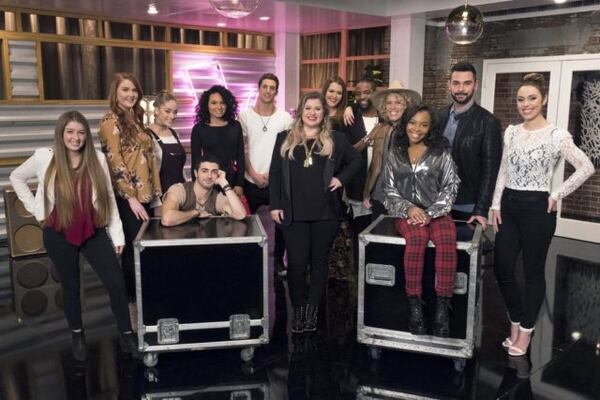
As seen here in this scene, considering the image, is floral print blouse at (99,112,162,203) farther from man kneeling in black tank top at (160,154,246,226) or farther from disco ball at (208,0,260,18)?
disco ball at (208,0,260,18)

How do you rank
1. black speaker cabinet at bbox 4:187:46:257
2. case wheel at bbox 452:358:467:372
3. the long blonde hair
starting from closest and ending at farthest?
1. case wheel at bbox 452:358:467:372
2. the long blonde hair
3. black speaker cabinet at bbox 4:187:46:257

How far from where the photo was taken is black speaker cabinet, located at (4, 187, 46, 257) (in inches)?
203

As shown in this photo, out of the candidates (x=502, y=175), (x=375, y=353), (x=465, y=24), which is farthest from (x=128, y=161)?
(x=465, y=24)

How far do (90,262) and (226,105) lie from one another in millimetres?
1486

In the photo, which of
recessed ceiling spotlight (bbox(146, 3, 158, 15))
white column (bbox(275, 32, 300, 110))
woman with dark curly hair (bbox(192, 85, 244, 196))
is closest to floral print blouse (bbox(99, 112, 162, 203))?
woman with dark curly hair (bbox(192, 85, 244, 196))

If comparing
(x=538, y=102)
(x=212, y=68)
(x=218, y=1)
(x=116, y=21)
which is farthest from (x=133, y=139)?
(x=212, y=68)

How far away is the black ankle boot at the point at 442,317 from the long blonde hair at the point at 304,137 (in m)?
1.11

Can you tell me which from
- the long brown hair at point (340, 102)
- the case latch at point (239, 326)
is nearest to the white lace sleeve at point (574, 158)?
the long brown hair at point (340, 102)

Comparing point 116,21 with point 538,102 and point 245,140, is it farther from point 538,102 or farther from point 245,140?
A: point 538,102

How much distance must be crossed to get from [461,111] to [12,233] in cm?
434

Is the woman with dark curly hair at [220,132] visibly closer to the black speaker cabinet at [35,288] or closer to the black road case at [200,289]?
the black road case at [200,289]

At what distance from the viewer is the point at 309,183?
133 inches

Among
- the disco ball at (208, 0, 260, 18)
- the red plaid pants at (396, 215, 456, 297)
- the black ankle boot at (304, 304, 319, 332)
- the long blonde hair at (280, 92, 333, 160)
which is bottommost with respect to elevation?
the black ankle boot at (304, 304, 319, 332)

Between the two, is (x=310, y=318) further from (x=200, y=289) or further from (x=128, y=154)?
(x=128, y=154)
